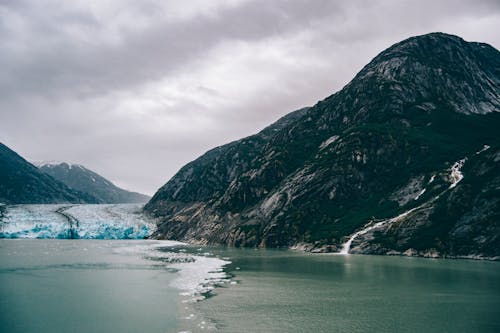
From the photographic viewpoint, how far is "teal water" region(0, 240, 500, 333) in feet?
119

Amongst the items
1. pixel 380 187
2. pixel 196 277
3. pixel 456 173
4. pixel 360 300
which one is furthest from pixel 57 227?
pixel 360 300

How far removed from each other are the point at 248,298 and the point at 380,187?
113036 millimetres

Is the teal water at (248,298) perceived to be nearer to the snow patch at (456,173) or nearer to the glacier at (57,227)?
the snow patch at (456,173)

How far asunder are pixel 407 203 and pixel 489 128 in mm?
73274

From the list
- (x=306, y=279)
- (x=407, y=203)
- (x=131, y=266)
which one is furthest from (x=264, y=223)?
(x=306, y=279)

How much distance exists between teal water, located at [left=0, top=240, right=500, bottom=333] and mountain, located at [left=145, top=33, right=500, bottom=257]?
85.3 feet

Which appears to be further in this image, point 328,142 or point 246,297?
point 328,142

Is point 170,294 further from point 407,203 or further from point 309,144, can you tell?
point 309,144

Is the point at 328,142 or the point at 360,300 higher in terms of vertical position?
Result: the point at 328,142

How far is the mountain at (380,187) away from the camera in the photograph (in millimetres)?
103125

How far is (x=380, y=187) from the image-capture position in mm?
149250

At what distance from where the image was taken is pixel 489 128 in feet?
554

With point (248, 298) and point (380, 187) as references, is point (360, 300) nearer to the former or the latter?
point (248, 298)

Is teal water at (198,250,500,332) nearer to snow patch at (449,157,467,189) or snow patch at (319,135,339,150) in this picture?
snow patch at (449,157,467,189)
